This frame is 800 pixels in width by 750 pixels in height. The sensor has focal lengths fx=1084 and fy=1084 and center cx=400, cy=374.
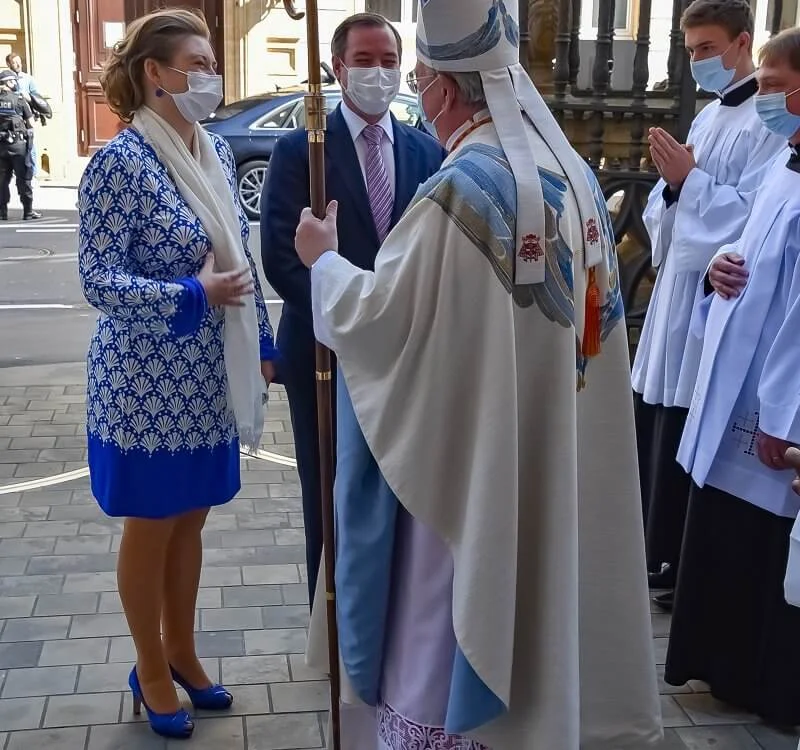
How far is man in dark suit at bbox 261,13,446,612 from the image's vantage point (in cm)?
332

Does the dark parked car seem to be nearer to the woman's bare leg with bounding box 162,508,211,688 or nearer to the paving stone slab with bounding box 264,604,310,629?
the paving stone slab with bounding box 264,604,310,629

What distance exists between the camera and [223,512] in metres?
5.13

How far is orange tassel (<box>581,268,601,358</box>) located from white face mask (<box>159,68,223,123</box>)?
1.25m

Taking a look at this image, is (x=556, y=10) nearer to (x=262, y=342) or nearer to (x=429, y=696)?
(x=262, y=342)

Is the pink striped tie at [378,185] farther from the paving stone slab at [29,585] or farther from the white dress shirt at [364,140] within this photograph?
the paving stone slab at [29,585]

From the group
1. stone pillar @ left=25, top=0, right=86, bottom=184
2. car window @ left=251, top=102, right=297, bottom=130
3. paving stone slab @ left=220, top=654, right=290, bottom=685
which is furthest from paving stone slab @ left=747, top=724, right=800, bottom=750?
stone pillar @ left=25, top=0, right=86, bottom=184

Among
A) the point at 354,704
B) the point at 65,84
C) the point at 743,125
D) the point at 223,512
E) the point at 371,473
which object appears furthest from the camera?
the point at 65,84

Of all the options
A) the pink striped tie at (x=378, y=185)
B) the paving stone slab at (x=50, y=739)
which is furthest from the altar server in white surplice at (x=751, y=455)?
the paving stone slab at (x=50, y=739)

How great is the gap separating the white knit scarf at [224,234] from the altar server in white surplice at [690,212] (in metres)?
1.55

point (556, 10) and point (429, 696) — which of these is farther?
point (556, 10)

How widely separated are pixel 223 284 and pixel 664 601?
7.33ft

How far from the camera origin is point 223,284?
291cm

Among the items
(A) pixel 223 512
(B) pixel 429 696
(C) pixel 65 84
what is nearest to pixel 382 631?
(B) pixel 429 696

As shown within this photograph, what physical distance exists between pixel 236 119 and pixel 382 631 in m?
12.8
